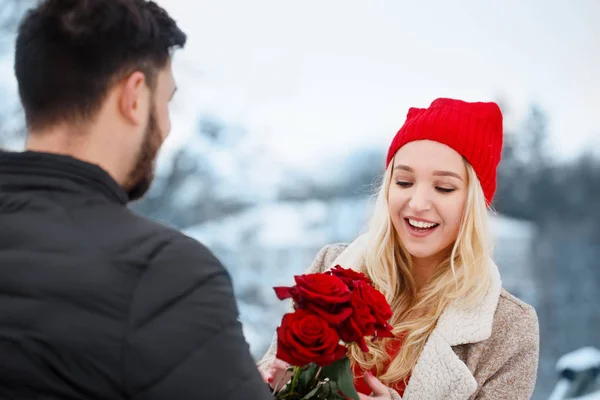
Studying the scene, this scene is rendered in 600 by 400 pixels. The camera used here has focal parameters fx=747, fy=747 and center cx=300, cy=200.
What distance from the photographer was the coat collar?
1.55 meters

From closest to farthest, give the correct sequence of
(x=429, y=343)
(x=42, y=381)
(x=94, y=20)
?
(x=42, y=381) → (x=94, y=20) → (x=429, y=343)

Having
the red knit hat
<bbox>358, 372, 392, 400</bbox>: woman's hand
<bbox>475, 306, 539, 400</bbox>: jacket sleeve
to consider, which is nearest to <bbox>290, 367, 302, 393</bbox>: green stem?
<bbox>358, 372, 392, 400</bbox>: woman's hand

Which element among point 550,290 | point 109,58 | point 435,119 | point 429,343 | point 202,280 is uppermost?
point 109,58

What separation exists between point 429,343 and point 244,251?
7.64 feet

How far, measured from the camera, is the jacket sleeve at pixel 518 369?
5.15 ft

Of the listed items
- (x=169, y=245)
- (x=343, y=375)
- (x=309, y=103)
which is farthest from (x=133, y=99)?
(x=309, y=103)

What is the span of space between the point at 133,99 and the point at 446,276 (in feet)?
3.24

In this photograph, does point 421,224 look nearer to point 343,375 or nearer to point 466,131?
point 466,131

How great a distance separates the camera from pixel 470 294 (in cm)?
168

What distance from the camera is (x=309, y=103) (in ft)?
12.8


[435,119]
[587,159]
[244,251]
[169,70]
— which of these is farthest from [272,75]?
[169,70]

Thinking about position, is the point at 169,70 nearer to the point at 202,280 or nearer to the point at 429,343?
the point at 202,280

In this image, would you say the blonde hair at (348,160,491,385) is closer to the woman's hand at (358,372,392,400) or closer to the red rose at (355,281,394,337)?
the woman's hand at (358,372,392,400)

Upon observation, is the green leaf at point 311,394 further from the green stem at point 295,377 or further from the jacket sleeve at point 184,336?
the jacket sleeve at point 184,336
